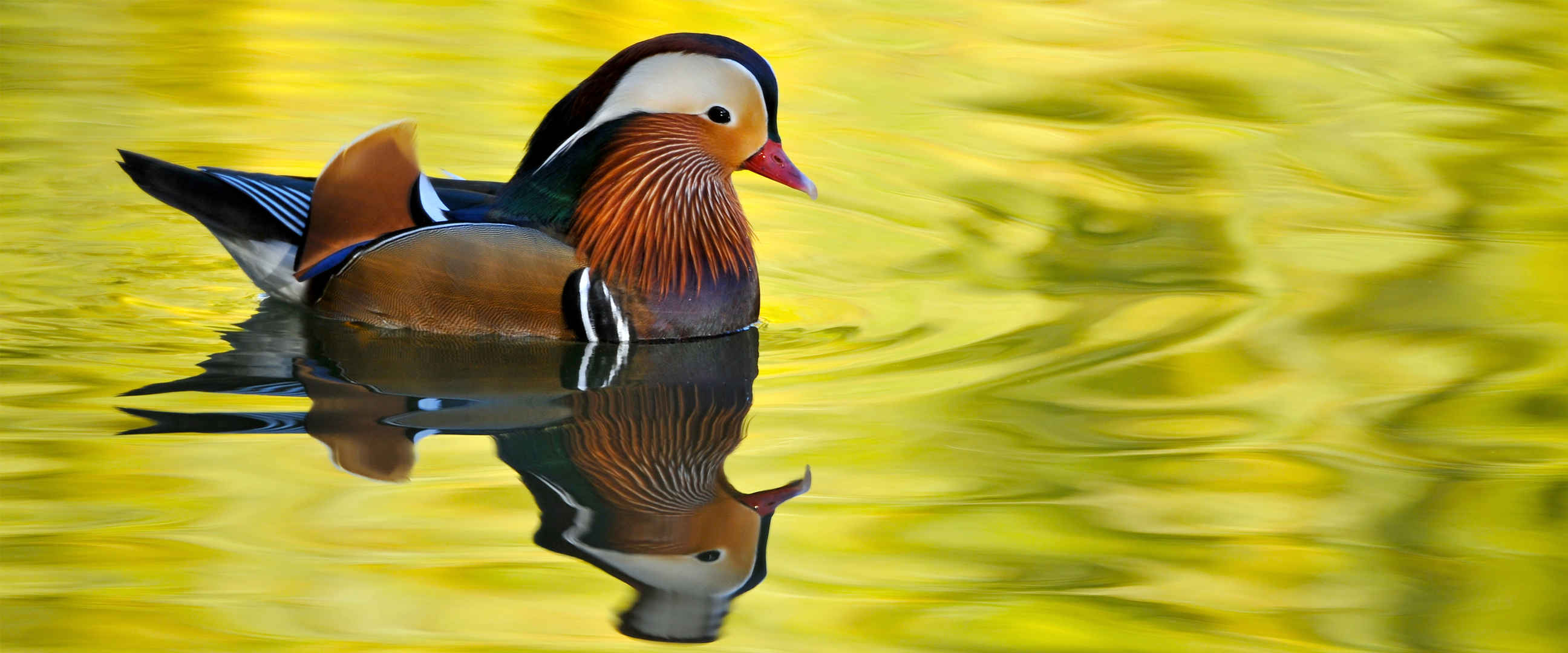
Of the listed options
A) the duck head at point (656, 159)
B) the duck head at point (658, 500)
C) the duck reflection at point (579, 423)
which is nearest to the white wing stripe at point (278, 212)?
the duck reflection at point (579, 423)

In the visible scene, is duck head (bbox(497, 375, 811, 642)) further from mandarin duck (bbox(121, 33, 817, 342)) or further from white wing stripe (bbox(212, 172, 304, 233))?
white wing stripe (bbox(212, 172, 304, 233))

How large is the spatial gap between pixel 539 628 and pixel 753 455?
3.75 ft

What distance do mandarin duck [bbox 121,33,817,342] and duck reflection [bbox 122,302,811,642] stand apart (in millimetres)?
95

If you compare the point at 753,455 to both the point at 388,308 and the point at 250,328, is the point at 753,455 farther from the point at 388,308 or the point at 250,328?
the point at 250,328

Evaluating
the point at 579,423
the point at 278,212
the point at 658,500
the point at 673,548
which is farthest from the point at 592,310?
the point at 673,548

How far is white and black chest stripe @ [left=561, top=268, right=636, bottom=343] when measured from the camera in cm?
543

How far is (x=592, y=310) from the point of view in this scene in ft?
17.9

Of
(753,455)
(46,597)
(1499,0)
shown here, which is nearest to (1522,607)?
(753,455)

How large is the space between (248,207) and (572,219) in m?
1.07

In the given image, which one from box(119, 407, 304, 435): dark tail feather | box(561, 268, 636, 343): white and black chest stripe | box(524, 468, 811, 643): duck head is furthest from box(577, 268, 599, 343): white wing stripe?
box(524, 468, 811, 643): duck head

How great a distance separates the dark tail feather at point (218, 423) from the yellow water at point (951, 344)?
0.06m

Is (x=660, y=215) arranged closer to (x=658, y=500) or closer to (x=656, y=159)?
(x=656, y=159)

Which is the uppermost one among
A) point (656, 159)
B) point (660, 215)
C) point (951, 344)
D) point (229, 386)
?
point (656, 159)

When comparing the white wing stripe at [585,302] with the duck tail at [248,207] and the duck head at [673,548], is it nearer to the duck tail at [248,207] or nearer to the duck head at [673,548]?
the duck tail at [248,207]
